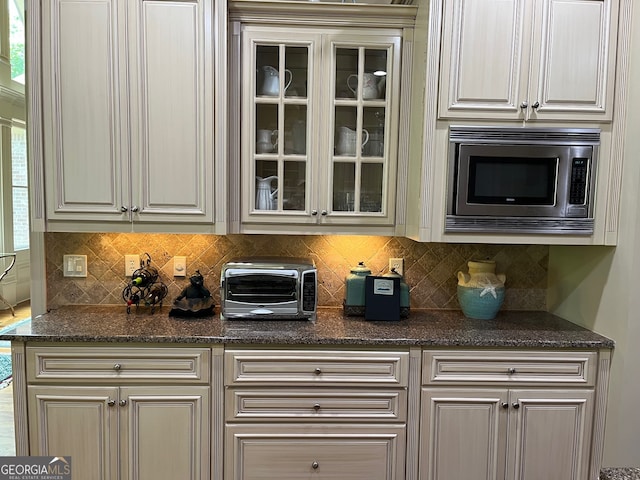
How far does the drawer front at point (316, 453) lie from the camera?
6.16 ft

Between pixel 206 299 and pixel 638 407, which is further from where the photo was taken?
pixel 206 299

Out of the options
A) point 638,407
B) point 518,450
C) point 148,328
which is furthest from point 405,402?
point 148,328

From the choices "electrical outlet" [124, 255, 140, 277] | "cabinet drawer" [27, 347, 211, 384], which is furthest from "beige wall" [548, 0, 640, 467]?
"electrical outlet" [124, 255, 140, 277]

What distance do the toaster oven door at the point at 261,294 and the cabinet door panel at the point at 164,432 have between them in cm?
41

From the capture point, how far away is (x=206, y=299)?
7.05 feet

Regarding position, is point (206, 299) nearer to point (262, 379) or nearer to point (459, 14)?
point (262, 379)

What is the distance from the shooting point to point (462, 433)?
1.91 m

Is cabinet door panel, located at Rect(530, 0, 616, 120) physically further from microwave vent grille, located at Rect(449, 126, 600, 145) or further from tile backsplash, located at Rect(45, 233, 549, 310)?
tile backsplash, located at Rect(45, 233, 549, 310)

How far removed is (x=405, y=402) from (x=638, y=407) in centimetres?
102

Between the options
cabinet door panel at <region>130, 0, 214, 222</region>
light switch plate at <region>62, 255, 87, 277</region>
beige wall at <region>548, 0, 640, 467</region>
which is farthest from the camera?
light switch plate at <region>62, 255, 87, 277</region>

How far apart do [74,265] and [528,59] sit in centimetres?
251

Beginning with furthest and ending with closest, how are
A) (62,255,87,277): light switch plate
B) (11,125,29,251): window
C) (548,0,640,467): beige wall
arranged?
(11,125,29,251): window → (62,255,87,277): light switch plate → (548,0,640,467): beige wall

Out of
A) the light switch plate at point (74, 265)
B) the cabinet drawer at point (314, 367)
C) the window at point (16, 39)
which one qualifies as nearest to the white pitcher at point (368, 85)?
the cabinet drawer at point (314, 367)

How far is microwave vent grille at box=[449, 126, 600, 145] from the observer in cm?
191
